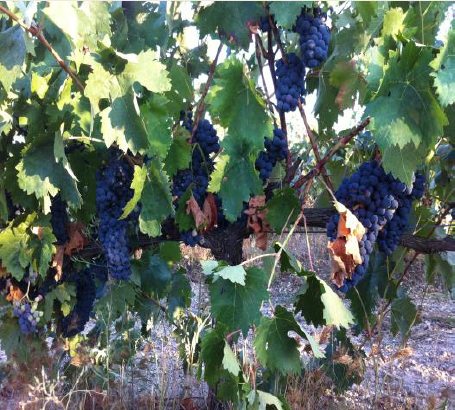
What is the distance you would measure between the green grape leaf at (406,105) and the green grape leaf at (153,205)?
69 cm

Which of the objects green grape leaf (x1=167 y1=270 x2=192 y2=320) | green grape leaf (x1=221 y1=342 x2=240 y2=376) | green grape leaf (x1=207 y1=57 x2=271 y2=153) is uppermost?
green grape leaf (x1=207 y1=57 x2=271 y2=153)

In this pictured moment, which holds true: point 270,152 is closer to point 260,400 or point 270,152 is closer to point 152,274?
point 260,400

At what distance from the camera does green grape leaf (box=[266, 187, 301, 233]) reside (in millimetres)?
1845

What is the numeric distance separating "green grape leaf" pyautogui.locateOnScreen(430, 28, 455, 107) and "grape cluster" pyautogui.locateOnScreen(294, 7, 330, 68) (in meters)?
0.37

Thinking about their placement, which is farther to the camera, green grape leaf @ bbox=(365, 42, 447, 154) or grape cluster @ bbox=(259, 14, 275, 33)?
grape cluster @ bbox=(259, 14, 275, 33)

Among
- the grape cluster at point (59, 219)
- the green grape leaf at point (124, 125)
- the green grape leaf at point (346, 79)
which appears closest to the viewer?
the green grape leaf at point (124, 125)

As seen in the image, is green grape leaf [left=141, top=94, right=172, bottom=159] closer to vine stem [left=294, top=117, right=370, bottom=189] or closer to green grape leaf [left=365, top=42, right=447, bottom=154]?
vine stem [left=294, top=117, right=370, bottom=189]

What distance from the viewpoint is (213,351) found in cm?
179

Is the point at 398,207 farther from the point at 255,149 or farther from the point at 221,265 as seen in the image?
the point at 221,265

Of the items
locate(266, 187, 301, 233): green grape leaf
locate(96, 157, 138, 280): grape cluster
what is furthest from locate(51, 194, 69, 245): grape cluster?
locate(266, 187, 301, 233): green grape leaf

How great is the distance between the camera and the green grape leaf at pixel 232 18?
69.2 inches

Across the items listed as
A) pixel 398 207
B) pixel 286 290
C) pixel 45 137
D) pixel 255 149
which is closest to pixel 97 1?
pixel 45 137

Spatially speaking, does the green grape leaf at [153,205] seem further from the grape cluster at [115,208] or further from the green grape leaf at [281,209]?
the green grape leaf at [281,209]

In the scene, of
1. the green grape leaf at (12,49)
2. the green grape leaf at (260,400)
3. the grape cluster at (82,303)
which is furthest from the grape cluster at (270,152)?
the grape cluster at (82,303)
